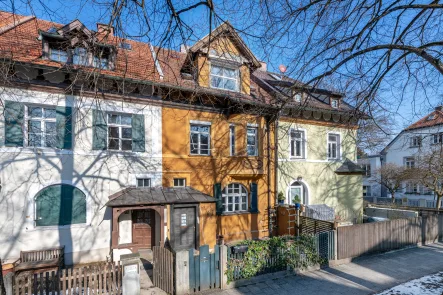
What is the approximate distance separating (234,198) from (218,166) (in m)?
1.96

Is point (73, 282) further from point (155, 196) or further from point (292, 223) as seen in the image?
point (292, 223)

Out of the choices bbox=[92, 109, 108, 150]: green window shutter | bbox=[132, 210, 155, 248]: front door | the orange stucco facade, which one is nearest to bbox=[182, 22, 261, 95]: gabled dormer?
the orange stucco facade

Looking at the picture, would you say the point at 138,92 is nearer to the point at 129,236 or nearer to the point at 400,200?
the point at 129,236

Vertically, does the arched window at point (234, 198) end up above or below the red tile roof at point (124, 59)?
below

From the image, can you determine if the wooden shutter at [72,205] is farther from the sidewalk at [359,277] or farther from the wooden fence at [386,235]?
the wooden fence at [386,235]

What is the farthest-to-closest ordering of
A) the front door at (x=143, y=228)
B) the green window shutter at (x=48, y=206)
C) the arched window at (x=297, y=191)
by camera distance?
the arched window at (x=297, y=191) < the front door at (x=143, y=228) < the green window shutter at (x=48, y=206)

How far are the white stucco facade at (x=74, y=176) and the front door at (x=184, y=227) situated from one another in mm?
1709

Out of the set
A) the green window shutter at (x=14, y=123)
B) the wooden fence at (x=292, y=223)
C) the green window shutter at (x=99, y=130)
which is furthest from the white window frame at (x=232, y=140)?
the green window shutter at (x=14, y=123)

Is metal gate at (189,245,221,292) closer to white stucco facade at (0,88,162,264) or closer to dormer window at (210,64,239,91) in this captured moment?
white stucco facade at (0,88,162,264)

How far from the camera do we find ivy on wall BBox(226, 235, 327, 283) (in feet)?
25.0

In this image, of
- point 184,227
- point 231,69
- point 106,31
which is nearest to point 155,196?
point 184,227

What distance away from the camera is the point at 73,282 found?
20.4 ft

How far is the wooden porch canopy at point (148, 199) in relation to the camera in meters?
9.17

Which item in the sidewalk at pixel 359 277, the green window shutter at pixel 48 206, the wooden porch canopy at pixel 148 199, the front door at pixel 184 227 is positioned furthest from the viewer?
the front door at pixel 184 227
